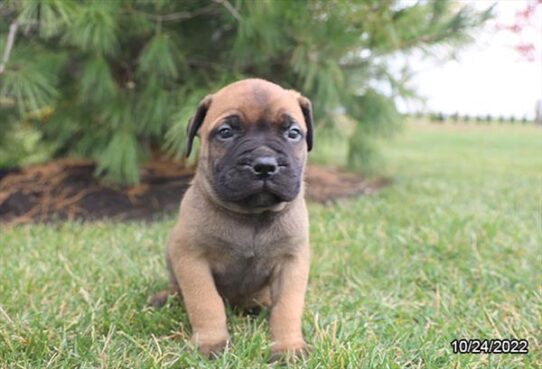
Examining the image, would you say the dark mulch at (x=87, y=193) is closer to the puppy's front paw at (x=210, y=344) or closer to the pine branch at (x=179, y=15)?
the pine branch at (x=179, y=15)

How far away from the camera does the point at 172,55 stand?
4914 millimetres

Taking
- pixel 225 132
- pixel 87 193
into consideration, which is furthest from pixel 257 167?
pixel 87 193

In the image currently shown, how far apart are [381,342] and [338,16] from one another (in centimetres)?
335

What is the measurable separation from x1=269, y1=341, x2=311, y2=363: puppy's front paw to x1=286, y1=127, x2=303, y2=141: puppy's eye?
0.85 metres

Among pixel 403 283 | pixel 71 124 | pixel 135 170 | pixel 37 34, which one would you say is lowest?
pixel 403 283

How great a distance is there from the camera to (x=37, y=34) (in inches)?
205

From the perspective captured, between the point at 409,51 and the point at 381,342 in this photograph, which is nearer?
the point at 381,342

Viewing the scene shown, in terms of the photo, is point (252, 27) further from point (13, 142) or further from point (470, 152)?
point (470, 152)

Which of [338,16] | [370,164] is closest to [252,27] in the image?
[338,16]

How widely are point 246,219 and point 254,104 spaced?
494mm

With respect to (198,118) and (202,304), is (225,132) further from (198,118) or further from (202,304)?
(202,304)

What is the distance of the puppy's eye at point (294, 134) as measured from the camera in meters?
2.43

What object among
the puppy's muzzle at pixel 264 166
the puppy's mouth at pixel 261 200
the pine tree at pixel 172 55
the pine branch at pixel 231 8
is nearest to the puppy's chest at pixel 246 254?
the puppy's mouth at pixel 261 200

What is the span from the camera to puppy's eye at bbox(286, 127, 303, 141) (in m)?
2.43
